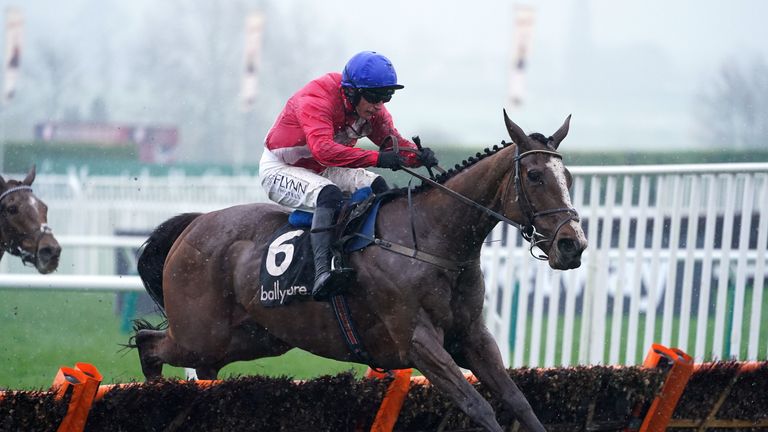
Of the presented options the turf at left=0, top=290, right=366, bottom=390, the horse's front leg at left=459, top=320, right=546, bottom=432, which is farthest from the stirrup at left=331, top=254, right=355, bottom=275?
the turf at left=0, top=290, right=366, bottom=390

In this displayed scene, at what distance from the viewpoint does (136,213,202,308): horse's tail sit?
5.36 meters

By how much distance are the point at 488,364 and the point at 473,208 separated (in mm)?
662

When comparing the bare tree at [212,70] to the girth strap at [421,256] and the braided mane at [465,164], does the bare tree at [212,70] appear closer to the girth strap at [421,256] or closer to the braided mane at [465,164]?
the braided mane at [465,164]

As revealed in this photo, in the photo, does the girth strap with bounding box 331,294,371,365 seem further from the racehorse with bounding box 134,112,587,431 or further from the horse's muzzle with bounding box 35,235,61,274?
the horse's muzzle with bounding box 35,235,61,274

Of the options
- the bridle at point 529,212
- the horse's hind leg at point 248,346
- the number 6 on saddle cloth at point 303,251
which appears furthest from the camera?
the horse's hind leg at point 248,346

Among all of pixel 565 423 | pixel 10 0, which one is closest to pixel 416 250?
pixel 565 423

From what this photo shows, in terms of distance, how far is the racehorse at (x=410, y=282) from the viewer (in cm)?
416

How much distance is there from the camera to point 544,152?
13.6 feet

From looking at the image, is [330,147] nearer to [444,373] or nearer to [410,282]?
[410,282]

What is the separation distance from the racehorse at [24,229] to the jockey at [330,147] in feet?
7.04

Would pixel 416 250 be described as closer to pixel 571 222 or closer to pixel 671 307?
pixel 571 222

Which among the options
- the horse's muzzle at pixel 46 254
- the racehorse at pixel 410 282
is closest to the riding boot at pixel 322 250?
the racehorse at pixel 410 282

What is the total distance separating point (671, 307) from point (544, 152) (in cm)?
227

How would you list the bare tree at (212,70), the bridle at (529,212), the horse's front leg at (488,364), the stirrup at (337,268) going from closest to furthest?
the bridle at (529,212), the horse's front leg at (488,364), the stirrup at (337,268), the bare tree at (212,70)
